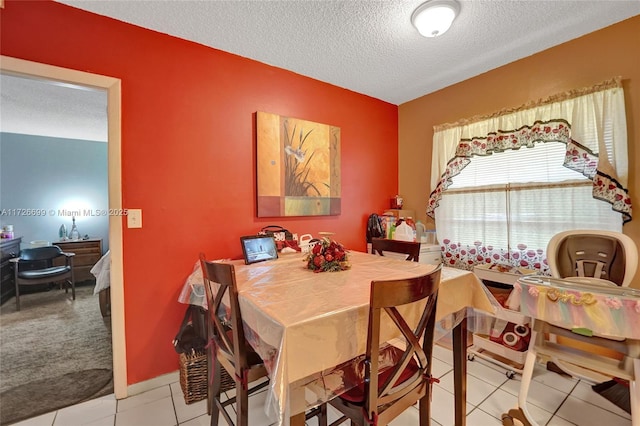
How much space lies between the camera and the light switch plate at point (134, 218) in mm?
1900

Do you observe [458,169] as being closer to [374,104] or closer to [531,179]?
[531,179]

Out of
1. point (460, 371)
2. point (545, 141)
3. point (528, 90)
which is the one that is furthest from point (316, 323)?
point (528, 90)

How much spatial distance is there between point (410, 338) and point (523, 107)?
2.49 meters

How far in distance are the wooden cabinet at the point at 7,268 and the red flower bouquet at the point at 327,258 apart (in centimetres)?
481

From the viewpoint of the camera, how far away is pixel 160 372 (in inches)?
79.2

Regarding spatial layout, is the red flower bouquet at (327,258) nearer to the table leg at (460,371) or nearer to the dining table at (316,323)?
the dining table at (316,323)

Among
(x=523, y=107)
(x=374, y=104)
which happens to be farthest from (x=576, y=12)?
(x=374, y=104)

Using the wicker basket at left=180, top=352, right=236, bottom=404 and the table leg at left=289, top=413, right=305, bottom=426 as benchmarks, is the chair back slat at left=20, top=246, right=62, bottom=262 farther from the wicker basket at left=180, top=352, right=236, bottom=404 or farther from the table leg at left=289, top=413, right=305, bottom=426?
the table leg at left=289, top=413, right=305, bottom=426

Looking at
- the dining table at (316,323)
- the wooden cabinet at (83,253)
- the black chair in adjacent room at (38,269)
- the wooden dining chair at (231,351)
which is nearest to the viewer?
the dining table at (316,323)

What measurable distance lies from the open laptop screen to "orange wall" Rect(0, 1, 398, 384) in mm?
426

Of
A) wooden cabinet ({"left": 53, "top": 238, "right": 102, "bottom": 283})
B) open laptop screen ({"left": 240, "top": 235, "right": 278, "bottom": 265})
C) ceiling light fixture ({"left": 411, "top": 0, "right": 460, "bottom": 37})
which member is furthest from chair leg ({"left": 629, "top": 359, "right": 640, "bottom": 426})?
wooden cabinet ({"left": 53, "top": 238, "right": 102, "bottom": 283})

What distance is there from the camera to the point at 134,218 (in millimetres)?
1918

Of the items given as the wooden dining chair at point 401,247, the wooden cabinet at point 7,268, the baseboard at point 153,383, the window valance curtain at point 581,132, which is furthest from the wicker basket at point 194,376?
the wooden cabinet at point 7,268

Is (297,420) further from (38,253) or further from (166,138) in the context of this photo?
(38,253)
